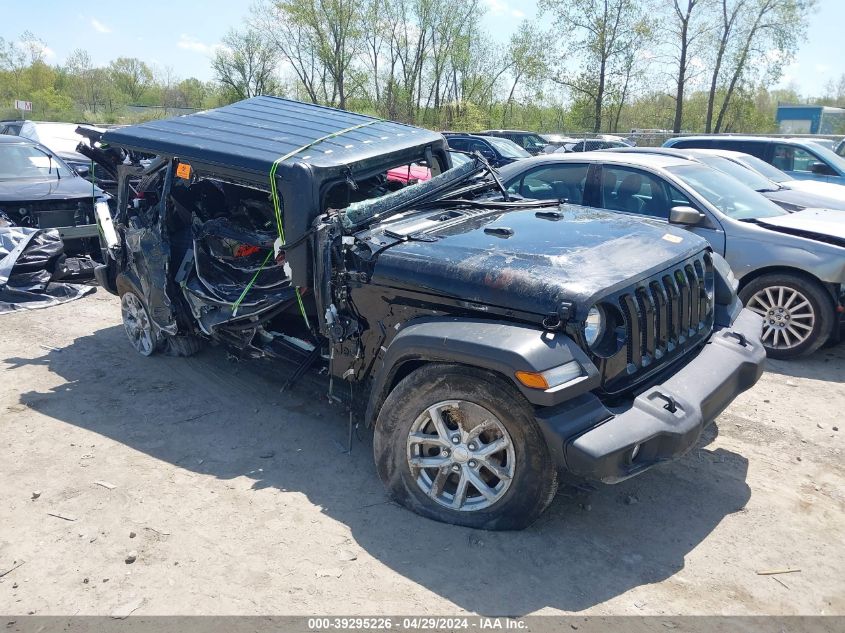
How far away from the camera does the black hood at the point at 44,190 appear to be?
8.26 metres

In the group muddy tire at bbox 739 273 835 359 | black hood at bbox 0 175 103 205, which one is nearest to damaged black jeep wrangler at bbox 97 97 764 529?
muddy tire at bbox 739 273 835 359

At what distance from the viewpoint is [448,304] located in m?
3.36

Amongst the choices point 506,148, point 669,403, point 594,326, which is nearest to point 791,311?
point 669,403

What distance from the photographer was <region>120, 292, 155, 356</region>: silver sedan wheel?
5.83m

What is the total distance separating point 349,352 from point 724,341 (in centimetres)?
216

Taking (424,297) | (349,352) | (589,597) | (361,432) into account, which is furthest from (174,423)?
(589,597)

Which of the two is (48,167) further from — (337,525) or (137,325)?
(337,525)

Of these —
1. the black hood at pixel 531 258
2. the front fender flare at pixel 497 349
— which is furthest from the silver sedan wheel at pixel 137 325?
the front fender flare at pixel 497 349

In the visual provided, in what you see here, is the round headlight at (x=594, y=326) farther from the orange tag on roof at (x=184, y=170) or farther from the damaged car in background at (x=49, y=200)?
the damaged car in background at (x=49, y=200)

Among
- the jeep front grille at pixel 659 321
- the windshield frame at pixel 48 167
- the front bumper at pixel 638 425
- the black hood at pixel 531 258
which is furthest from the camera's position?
the windshield frame at pixel 48 167

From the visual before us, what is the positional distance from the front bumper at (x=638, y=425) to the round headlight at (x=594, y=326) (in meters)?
0.29

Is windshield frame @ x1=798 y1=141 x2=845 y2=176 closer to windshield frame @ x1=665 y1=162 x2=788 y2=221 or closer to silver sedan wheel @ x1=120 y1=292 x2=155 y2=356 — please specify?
windshield frame @ x1=665 y1=162 x2=788 y2=221

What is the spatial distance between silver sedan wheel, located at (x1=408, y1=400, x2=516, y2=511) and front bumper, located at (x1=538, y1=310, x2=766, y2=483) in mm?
347

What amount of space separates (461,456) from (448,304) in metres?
0.76
